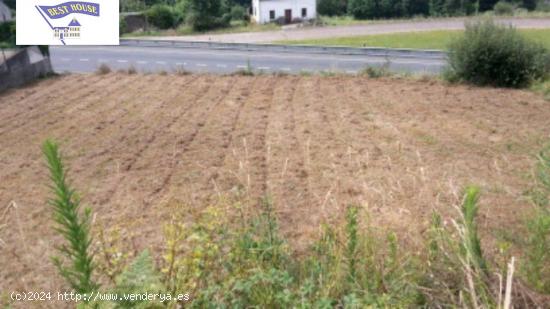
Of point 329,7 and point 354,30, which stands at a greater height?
point 329,7

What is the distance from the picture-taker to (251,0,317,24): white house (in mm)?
49812

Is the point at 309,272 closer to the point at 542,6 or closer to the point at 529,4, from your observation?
the point at 542,6

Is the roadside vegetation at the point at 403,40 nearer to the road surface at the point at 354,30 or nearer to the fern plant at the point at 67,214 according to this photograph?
the road surface at the point at 354,30

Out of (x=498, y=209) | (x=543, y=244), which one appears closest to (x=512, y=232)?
(x=498, y=209)

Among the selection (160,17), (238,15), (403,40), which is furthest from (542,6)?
(160,17)

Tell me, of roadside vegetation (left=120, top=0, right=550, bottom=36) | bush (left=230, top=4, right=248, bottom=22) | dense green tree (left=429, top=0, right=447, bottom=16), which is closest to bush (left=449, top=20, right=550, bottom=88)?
roadside vegetation (left=120, top=0, right=550, bottom=36)

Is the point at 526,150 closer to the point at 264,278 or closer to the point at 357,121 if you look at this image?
the point at 357,121

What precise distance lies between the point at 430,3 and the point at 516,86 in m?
53.3

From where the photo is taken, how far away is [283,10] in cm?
5028

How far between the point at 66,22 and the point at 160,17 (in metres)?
31.6

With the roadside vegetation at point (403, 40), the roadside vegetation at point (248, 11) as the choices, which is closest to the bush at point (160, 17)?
the roadside vegetation at point (248, 11)

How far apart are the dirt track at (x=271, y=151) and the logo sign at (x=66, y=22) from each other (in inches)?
111

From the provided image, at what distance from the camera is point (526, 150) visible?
7621 millimetres

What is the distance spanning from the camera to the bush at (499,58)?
12.5m
